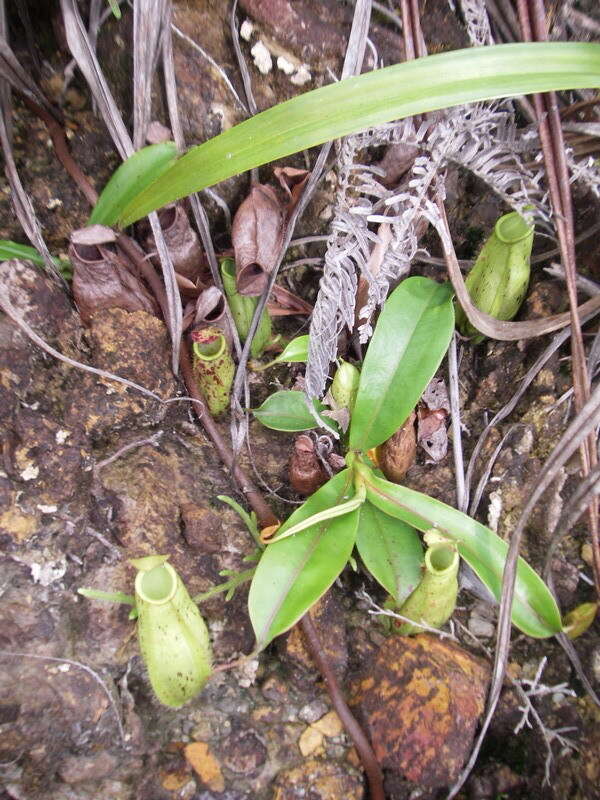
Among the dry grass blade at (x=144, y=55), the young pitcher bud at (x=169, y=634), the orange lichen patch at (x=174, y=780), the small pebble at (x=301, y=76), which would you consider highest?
the small pebble at (x=301, y=76)

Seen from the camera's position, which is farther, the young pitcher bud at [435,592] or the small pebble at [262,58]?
the small pebble at [262,58]

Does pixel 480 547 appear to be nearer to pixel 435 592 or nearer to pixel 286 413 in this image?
pixel 435 592

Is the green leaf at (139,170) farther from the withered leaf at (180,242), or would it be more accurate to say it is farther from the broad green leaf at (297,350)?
the broad green leaf at (297,350)

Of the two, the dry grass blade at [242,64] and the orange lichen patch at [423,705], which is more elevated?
the dry grass blade at [242,64]

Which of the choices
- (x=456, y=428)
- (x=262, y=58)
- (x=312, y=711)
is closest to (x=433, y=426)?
(x=456, y=428)

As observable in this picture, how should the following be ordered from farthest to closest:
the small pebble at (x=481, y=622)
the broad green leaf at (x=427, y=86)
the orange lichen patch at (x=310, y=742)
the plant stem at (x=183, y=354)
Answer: the plant stem at (x=183, y=354) < the small pebble at (x=481, y=622) < the orange lichen patch at (x=310, y=742) < the broad green leaf at (x=427, y=86)

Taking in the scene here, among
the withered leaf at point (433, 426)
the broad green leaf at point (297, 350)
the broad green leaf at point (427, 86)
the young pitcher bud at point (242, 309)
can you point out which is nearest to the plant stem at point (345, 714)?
the withered leaf at point (433, 426)

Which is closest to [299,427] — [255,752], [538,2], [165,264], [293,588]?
[293,588]

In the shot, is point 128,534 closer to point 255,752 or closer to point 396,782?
point 255,752
